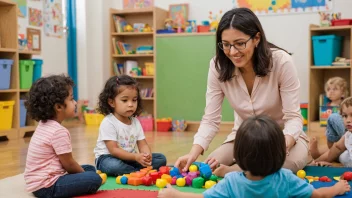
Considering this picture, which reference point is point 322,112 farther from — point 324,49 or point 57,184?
point 57,184

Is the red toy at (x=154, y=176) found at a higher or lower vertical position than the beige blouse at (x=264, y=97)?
lower

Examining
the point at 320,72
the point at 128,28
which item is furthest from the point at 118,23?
the point at 320,72

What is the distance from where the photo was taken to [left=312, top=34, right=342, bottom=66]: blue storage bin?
5.27 m

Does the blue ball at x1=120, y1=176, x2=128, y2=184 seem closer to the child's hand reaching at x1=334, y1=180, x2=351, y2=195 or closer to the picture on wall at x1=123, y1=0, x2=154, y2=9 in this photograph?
the child's hand reaching at x1=334, y1=180, x2=351, y2=195

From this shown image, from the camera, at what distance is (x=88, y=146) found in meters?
4.07

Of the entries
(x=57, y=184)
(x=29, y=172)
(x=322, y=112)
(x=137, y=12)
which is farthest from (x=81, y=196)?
(x=137, y=12)

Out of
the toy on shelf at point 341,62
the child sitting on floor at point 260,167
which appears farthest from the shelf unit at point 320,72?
the child sitting on floor at point 260,167

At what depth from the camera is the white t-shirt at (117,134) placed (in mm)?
2688

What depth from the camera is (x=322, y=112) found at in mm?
5320

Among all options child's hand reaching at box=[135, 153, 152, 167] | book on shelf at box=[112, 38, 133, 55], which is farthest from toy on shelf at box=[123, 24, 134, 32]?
child's hand reaching at box=[135, 153, 152, 167]

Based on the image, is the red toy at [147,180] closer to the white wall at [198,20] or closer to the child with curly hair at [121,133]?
the child with curly hair at [121,133]

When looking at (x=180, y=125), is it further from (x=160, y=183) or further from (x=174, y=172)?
(x=160, y=183)

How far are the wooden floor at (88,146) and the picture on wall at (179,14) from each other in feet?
5.04

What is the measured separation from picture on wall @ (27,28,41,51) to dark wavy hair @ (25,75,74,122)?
145 inches
